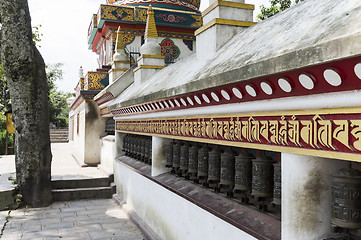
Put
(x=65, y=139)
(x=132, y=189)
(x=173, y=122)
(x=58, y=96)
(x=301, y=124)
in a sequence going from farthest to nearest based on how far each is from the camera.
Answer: (x=58, y=96), (x=65, y=139), (x=132, y=189), (x=173, y=122), (x=301, y=124)

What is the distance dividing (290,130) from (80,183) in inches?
274

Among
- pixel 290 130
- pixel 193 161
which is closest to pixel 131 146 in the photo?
pixel 193 161

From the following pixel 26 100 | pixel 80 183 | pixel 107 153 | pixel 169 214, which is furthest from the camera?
pixel 107 153

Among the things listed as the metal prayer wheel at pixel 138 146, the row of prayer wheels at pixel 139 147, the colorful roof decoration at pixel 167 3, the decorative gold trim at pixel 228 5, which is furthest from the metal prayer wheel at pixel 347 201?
the colorful roof decoration at pixel 167 3

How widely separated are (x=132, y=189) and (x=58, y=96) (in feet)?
115

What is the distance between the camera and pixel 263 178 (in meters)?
2.81

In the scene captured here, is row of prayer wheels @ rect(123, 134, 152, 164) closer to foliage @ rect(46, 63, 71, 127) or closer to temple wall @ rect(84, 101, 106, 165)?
temple wall @ rect(84, 101, 106, 165)

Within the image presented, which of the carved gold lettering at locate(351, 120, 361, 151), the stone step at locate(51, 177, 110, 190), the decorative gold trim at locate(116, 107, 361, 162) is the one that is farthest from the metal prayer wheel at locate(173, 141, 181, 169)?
the stone step at locate(51, 177, 110, 190)

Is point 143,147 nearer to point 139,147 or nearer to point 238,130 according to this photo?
point 139,147

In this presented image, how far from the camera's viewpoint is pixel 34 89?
7.23m

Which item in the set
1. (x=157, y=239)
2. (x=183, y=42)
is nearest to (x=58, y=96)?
(x=183, y=42)

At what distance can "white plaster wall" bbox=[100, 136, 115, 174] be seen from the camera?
865cm

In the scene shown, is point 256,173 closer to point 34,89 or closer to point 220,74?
point 220,74

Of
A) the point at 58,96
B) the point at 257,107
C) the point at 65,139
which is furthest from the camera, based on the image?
the point at 58,96
